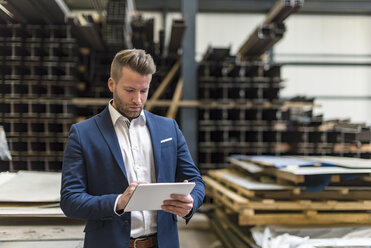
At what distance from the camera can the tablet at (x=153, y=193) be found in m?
1.64

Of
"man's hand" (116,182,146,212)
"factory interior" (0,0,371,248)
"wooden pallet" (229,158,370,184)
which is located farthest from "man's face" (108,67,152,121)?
"wooden pallet" (229,158,370,184)

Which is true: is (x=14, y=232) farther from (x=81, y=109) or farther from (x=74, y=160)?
(x=81, y=109)

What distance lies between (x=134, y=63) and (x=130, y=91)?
16 cm

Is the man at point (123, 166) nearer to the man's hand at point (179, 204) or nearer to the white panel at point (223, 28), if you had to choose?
the man's hand at point (179, 204)

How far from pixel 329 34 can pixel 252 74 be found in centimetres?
570

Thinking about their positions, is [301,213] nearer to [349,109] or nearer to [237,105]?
[237,105]

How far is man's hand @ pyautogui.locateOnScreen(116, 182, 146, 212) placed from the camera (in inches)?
65.3

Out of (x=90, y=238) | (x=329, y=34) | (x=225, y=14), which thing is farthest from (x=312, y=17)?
(x=90, y=238)

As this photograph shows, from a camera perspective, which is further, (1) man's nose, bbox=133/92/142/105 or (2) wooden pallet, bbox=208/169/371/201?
(2) wooden pallet, bbox=208/169/371/201

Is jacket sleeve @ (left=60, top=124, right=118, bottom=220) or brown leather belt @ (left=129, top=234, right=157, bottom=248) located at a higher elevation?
jacket sleeve @ (left=60, top=124, right=118, bottom=220)

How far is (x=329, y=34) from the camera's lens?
10.7 metres

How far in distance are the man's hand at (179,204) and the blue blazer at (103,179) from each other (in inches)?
4.7

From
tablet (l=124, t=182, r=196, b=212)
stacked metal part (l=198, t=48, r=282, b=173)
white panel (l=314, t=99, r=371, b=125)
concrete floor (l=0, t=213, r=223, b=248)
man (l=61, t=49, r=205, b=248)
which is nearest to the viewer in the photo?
tablet (l=124, t=182, r=196, b=212)

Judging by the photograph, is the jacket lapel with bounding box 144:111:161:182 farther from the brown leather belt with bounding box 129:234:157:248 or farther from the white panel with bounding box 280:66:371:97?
the white panel with bounding box 280:66:371:97
